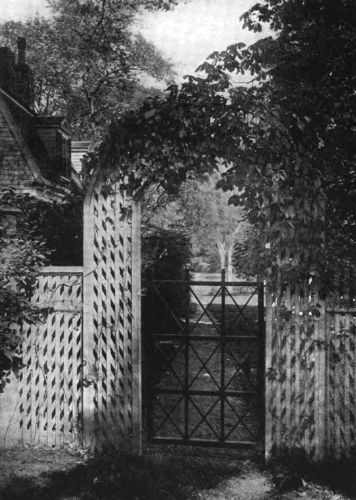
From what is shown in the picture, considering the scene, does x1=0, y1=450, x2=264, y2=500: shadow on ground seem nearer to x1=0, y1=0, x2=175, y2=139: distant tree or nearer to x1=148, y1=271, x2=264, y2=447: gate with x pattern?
x1=148, y1=271, x2=264, y2=447: gate with x pattern

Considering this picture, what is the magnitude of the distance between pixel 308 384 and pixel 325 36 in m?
4.89

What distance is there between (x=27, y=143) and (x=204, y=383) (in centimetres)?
956

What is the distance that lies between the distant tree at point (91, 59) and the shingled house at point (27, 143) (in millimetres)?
4140

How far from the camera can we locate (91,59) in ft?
76.3

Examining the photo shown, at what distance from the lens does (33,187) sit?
44.5 feet

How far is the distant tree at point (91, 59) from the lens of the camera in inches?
893

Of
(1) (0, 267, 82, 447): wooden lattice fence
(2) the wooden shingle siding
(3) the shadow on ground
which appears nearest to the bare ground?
(3) the shadow on ground

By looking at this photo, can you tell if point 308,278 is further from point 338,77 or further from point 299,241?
point 338,77

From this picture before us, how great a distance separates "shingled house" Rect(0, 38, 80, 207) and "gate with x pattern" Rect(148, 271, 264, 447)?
493 centimetres

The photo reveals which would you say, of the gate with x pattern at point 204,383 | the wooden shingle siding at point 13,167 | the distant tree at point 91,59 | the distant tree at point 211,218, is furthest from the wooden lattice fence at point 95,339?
the distant tree at point 211,218

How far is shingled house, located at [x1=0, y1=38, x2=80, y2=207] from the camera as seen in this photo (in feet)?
44.8

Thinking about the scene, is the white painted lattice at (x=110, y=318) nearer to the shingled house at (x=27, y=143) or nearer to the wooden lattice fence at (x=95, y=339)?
the wooden lattice fence at (x=95, y=339)

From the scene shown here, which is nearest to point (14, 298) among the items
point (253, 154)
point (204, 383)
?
point (253, 154)

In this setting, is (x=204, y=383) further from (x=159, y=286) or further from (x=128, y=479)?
(x=128, y=479)
